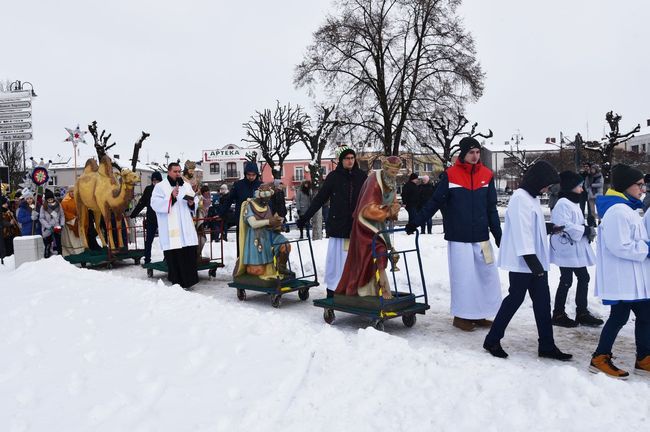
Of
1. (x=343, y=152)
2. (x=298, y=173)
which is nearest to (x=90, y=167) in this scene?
(x=343, y=152)

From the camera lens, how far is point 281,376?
15.8 feet

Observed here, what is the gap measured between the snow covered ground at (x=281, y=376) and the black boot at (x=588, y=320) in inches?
12.7

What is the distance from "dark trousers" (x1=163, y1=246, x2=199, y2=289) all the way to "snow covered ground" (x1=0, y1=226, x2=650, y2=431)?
248 cm

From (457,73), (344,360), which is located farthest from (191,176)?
(457,73)

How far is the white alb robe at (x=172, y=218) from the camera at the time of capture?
9.91 meters

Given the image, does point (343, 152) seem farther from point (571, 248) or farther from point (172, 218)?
point (172, 218)

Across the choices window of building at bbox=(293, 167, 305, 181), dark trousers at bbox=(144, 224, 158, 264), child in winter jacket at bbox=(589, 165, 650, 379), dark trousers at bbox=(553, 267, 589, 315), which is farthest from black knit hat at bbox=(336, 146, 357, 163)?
window of building at bbox=(293, 167, 305, 181)

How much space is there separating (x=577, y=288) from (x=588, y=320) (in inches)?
15.2

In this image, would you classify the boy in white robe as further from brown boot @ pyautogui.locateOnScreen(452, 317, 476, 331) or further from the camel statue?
brown boot @ pyautogui.locateOnScreen(452, 317, 476, 331)

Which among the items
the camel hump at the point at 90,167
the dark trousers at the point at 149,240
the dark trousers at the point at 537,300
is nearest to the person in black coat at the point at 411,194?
the dark trousers at the point at 149,240

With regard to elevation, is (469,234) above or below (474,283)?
above

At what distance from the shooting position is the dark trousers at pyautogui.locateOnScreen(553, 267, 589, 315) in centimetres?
671

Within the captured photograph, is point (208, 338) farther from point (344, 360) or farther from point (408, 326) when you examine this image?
point (408, 326)

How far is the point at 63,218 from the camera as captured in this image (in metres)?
14.1
